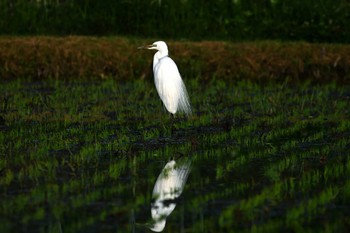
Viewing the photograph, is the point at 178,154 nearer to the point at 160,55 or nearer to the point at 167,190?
the point at 167,190

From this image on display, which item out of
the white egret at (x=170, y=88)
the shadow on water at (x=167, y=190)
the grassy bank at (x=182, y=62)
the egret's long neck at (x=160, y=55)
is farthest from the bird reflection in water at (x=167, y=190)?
the grassy bank at (x=182, y=62)

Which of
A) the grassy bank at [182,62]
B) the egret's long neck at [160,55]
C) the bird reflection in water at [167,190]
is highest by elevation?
the egret's long neck at [160,55]

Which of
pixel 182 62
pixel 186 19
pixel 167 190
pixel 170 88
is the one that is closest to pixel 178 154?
pixel 167 190

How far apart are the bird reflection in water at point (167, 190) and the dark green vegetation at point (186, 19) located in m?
9.08

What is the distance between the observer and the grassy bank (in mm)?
12969

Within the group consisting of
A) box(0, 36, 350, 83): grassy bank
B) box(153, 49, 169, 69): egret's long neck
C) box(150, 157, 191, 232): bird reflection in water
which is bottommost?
box(0, 36, 350, 83): grassy bank

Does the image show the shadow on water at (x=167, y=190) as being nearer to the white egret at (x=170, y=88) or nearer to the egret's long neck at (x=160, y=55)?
the white egret at (x=170, y=88)

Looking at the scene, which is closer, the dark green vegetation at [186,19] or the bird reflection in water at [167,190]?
the bird reflection in water at [167,190]

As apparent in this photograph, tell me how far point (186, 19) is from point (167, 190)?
10.4 meters

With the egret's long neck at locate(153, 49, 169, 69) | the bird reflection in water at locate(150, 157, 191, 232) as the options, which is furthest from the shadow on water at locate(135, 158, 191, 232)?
the egret's long neck at locate(153, 49, 169, 69)

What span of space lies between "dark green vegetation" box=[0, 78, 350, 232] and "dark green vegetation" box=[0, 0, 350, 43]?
381cm

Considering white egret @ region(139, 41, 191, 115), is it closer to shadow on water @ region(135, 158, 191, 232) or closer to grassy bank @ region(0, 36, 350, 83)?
shadow on water @ region(135, 158, 191, 232)

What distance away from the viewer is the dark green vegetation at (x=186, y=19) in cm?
1566

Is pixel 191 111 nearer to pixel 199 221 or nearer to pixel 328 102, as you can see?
pixel 328 102
